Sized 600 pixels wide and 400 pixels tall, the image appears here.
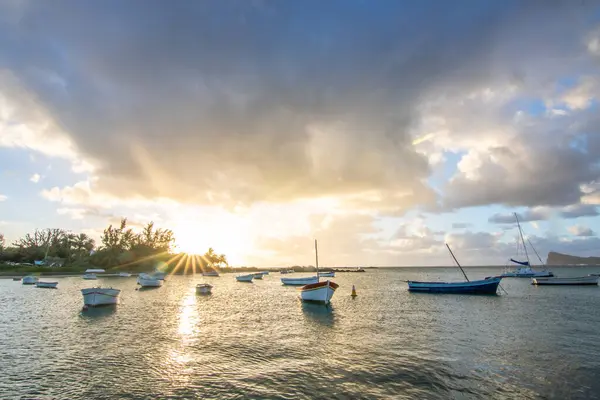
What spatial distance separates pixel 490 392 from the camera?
50.2ft

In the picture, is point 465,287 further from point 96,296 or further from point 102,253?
point 102,253

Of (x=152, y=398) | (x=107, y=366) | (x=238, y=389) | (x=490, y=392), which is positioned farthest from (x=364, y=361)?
(x=107, y=366)

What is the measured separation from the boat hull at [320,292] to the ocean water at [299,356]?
7630mm

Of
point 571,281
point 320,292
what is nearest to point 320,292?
point 320,292

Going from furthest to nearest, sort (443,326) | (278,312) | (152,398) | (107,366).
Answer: (278,312)
(443,326)
(107,366)
(152,398)

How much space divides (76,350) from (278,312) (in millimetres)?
24416

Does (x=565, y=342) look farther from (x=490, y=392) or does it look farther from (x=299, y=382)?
(x=299, y=382)

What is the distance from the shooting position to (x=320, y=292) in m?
47.0

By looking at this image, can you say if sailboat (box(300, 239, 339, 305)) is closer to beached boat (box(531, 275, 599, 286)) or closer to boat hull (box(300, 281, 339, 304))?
boat hull (box(300, 281, 339, 304))

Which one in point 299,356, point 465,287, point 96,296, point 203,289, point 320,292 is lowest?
point 465,287

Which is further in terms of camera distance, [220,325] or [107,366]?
[220,325]

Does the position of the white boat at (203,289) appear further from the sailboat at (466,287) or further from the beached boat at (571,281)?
the beached boat at (571,281)

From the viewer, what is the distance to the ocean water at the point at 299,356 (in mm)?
15568

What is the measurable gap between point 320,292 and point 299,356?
86.0 feet
